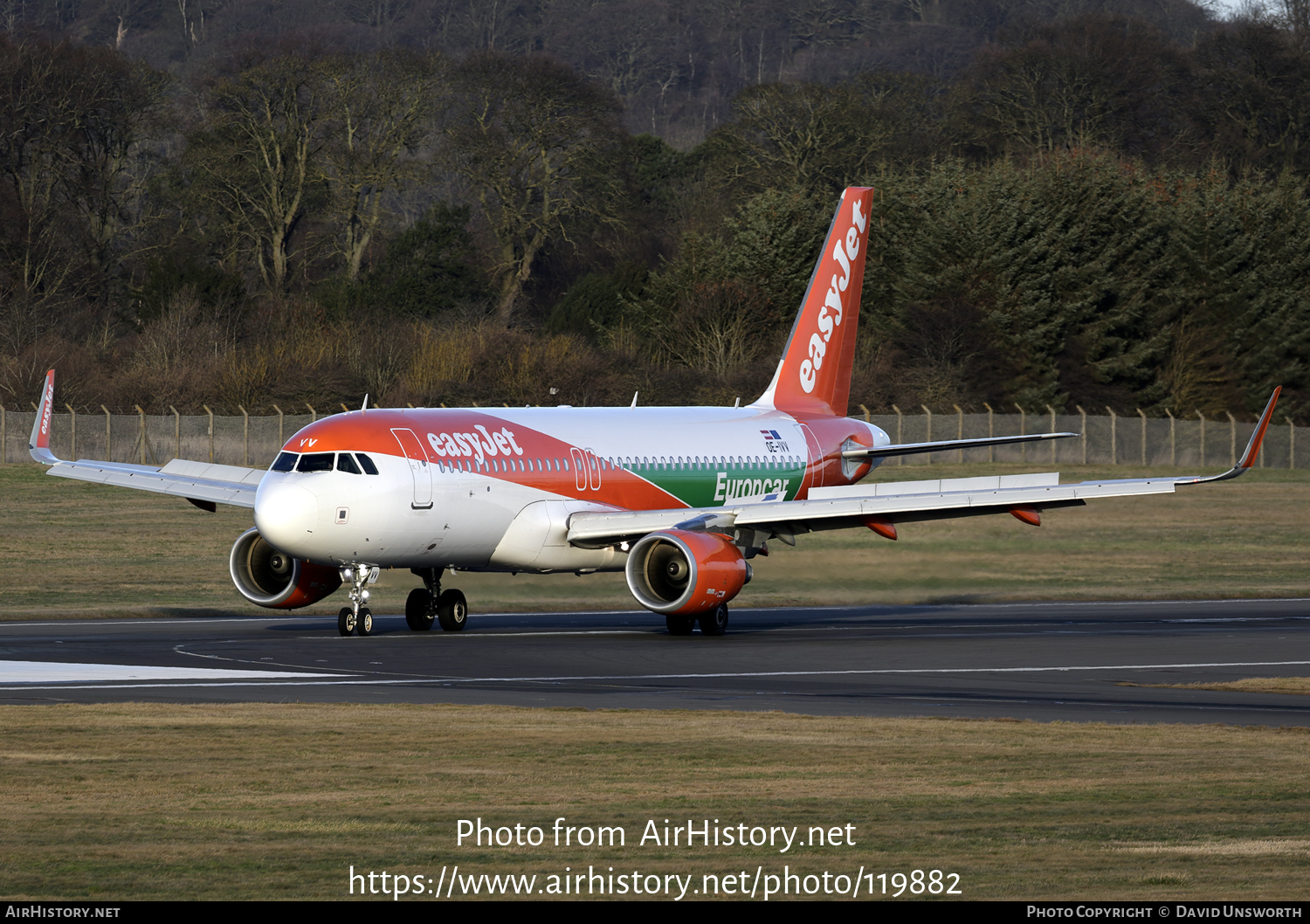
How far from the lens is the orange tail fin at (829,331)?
4481 cm

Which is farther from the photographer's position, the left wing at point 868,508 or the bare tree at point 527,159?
the bare tree at point 527,159

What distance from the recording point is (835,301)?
1806 inches

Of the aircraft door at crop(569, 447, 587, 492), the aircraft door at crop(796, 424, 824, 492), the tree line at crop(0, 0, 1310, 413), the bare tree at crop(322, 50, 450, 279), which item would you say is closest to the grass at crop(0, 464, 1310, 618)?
the aircraft door at crop(796, 424, 824, 492)

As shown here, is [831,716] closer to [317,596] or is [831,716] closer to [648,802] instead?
[648,802]

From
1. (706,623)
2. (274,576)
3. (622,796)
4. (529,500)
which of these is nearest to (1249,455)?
(706,623)

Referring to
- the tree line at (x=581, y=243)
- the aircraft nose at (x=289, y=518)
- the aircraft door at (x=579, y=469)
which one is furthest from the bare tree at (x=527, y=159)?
the aircraft nose at (x=289, y=518)

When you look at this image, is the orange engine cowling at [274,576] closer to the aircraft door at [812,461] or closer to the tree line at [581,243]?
the aircraft door at [812,461]

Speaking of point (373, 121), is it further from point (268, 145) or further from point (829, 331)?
point (829, 331)

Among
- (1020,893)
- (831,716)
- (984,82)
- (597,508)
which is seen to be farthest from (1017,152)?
(1020,893)

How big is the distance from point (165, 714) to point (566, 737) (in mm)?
4773

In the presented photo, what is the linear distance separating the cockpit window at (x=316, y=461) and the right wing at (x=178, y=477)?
11.9ft

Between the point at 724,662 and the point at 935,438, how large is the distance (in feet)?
179

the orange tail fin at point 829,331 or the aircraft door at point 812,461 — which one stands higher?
the orange tail fin at point 829,331

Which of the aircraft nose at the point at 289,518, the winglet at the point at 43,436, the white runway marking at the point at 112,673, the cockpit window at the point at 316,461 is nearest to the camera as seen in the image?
the white runway marking at the point at 112,673
